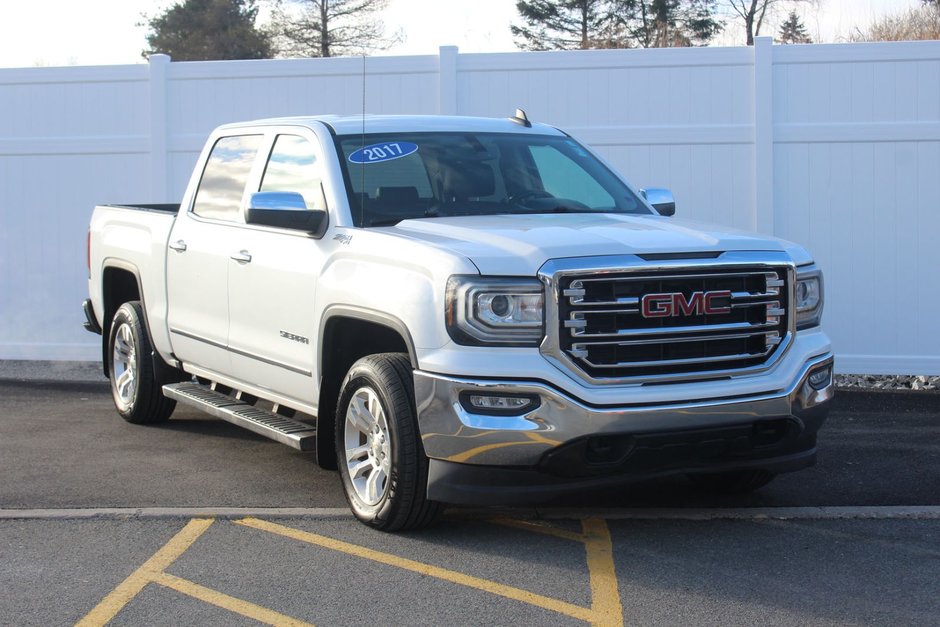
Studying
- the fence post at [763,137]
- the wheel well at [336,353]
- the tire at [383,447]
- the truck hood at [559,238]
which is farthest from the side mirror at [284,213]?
the fence post at [763,137]

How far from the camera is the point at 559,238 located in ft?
17.4

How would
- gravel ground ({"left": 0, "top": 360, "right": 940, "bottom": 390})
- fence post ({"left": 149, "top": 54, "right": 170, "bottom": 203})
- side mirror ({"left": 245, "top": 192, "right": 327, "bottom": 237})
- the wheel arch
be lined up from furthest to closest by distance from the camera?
1. fence post ({"left": 149, "top": 54, "right": 170, "bottom": 203})
2. gravel ground ({"left": 0, "top": 360, "right": 940, "bottom": 390})
3. the wheel arch
4. side mirror ({"left": 245, "top": 192, "right": 327, "bottom": 237})

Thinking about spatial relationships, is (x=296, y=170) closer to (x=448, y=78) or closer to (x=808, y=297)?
(x=808, y=297)

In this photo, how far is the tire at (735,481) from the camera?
6.21 metres

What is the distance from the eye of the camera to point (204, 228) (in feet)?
24.0

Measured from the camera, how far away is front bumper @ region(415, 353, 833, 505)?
4980 mm

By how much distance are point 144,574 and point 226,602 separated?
1.75ft

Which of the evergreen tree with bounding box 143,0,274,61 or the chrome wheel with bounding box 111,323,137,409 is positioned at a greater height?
the evergreen tree with bounding box 143,0,274,61

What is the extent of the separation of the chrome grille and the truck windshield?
1.27m

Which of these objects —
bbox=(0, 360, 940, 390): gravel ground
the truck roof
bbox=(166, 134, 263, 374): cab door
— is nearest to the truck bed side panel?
bbox=(166, 134, 263, 374): cab door

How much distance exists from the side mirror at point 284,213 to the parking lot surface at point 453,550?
140 centimetres

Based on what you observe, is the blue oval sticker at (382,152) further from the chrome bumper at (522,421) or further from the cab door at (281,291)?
the chrome bumper at (522,421)

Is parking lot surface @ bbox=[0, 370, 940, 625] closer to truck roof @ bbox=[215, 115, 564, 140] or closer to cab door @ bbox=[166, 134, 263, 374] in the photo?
cab door @ bbox=[166, 134, 263, 374]

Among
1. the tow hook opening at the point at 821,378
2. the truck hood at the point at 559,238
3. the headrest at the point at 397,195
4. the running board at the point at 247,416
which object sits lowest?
the running board at the point at 247,416
